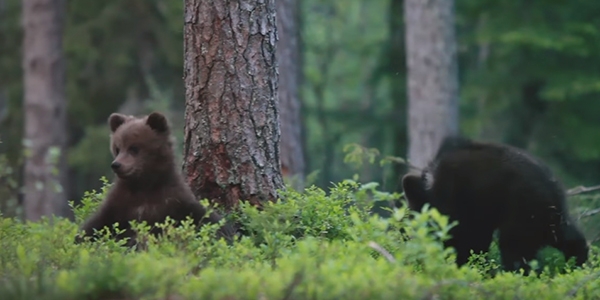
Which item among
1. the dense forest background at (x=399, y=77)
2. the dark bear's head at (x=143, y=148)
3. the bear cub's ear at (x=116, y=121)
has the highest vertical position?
the bear cub's ear at (x=116, y=121)

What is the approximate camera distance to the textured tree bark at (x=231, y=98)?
8953 mm

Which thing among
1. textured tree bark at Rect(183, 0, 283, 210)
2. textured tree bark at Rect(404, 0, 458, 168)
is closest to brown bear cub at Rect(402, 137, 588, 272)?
textured tree bark at Rect(183, 0, 283, 210)

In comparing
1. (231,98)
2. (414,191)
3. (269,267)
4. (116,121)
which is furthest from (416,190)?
(269,267)

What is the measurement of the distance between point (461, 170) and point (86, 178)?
1756 centimetres

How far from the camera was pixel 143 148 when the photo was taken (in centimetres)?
882

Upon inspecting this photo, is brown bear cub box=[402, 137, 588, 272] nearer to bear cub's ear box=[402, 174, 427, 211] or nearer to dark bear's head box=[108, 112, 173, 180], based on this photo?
bear cub's ear box=[402, 174, 427, 211]

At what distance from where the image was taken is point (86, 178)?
25.8 meters

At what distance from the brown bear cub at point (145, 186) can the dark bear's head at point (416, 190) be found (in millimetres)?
2662

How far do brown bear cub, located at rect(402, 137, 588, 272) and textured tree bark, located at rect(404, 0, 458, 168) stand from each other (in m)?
8.34

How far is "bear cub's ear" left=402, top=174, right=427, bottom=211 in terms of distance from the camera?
10477mm

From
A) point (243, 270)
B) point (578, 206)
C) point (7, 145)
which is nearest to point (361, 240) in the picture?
point (243, 270)

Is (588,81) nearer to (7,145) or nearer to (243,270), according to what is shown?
(7,145)

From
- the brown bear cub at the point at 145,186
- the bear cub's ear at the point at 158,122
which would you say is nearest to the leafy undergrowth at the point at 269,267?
the brown bear cub at the point at 145,186

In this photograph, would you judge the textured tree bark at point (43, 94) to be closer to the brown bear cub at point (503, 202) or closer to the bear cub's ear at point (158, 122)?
the bear cub's ear at point (158, 122)
